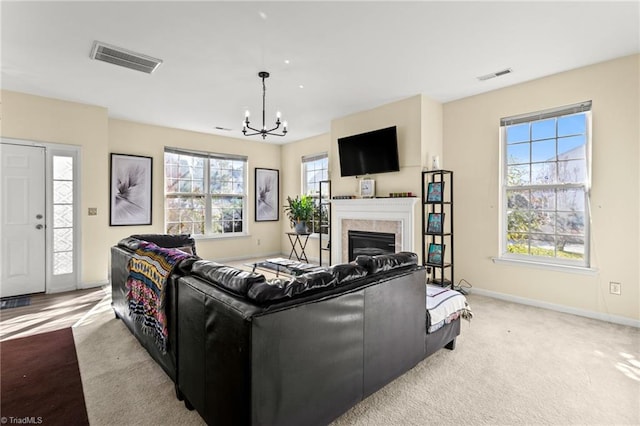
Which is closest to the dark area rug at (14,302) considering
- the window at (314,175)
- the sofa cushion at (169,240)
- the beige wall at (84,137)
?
the beige wall at (84,137)

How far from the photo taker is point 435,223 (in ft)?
13.8

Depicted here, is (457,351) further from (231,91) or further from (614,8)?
(231,91)

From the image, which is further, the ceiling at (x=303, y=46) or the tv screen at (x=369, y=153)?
the tv screen at (x=369, y=153)

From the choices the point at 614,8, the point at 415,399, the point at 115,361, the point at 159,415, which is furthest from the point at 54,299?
the point at 614,8

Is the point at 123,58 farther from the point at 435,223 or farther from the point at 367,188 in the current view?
the point at 435,223

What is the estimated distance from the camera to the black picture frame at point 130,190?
17.2 feet

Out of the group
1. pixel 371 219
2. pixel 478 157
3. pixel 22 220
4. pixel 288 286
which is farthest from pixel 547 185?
pixel 22 220

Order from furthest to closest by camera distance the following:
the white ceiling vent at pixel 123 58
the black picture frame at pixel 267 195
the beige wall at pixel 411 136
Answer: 1. the black picture frame at pixel 267 195
2. the beige wall at pixel 411 136
3. the white ceiling vent at pixel 123 58

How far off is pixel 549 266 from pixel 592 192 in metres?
0.93

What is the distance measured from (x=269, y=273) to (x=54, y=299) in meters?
2.86

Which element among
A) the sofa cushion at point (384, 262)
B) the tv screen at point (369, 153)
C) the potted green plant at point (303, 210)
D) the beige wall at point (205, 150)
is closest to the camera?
the sofa cushion at point (384, 262)

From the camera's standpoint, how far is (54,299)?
13.4ft

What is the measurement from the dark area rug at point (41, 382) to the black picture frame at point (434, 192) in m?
3.94

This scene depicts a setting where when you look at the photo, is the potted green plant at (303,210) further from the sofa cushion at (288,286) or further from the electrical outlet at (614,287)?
the sofa cushion at (288,286)
